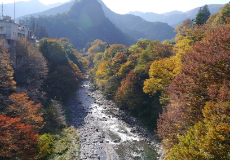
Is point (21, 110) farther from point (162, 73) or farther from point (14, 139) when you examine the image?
point (162, 73)

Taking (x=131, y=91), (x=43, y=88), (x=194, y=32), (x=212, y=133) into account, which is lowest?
(x=43, y=88)

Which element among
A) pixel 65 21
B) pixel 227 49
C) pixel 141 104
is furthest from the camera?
pixel 65 21

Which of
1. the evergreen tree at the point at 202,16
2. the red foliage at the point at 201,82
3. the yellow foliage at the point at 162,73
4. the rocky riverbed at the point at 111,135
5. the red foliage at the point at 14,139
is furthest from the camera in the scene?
the evergreen tree at the point at 202,16

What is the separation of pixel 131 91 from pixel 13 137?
838 inches

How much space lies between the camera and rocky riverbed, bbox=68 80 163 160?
2164 cm

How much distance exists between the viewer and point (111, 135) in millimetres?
26641

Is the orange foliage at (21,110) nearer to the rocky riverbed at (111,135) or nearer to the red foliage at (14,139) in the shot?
the red foliage at (14,139)

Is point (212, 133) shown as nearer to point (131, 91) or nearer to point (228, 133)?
point (228, 133)

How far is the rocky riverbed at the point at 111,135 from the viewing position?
71.0ft

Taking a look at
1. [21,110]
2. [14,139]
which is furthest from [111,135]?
[14,139]

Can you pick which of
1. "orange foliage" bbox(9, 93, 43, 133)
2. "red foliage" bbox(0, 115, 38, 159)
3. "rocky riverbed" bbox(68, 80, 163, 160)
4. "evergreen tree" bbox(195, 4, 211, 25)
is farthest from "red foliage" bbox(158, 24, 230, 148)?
"evergreen tree" bbox(195, 4, 211, 25)

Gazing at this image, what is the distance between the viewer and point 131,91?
32.3 m

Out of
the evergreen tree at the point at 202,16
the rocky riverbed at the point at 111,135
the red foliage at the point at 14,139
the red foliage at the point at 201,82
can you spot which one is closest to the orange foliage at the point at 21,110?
the red foliage at the point at 14,139

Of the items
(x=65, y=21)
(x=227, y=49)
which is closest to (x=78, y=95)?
(x=227, y=49)
